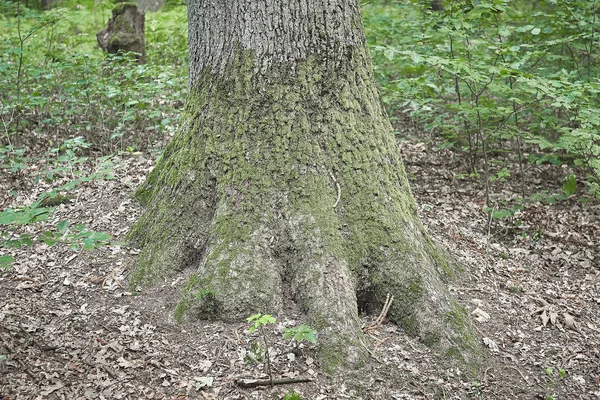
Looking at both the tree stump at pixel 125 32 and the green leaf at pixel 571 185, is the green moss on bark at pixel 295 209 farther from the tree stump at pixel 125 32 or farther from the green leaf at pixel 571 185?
the tree stump at pixel 125 32

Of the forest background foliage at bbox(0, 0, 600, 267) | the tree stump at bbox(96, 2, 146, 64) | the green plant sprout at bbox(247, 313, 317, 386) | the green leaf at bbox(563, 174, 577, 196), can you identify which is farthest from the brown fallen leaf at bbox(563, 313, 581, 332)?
the tree stump at bbox(96, 2, 146, 64)

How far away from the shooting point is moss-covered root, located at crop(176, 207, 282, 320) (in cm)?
342

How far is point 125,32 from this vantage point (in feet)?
32.1

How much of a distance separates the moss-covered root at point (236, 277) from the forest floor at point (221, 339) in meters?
0.12

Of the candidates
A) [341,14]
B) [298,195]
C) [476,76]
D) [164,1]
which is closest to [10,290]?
[298,195]

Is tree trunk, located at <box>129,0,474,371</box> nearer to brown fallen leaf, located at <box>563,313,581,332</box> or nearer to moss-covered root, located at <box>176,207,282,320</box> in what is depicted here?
moss-covered root, located at <box>176,207,282,320</box>

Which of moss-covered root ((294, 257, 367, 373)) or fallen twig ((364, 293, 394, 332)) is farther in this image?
fallen twig ((364, 293, 394, 332))

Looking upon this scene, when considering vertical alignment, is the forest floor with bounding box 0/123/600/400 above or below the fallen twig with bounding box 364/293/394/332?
below

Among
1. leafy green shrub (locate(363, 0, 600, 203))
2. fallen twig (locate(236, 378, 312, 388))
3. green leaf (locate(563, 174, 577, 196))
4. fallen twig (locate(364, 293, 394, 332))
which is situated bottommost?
fallen twig (locate(236, 378, 312, 388))

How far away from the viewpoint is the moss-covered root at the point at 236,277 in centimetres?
342

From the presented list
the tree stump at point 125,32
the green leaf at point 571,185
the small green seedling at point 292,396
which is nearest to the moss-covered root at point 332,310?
the small green seedling at point 292,396

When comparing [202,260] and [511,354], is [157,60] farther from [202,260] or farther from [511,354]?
[511,354]

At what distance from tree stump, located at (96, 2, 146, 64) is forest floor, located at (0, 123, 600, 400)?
5.55 m

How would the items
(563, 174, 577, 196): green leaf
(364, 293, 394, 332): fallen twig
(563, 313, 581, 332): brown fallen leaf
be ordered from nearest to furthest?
(364, 293, 394, 332): fallen twig < (563, 313, 581, 332): brown fallen leaf < (563, 174, 577, 196): green leaf
